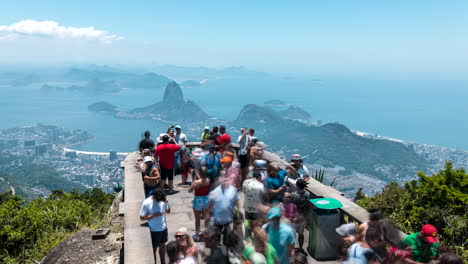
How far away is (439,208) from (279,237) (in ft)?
19.2

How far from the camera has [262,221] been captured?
560 cm

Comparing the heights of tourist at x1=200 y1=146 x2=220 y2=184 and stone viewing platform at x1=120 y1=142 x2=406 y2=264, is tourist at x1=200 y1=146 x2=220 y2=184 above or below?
above

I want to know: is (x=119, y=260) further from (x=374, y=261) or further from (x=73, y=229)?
(x=374, y=261)

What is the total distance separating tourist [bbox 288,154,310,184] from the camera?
23.7ft

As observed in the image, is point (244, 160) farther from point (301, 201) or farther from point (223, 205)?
point (223, 205)

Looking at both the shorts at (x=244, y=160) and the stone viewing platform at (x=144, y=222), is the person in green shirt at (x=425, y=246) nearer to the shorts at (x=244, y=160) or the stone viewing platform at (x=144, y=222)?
the stone viewing platform at (x=144, y=222)

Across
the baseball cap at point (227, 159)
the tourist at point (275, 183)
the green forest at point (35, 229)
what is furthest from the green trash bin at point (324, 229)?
the green forest at point (35, 229)

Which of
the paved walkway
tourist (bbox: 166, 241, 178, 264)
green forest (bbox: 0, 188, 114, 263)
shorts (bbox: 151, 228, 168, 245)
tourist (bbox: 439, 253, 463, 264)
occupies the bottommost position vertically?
green forest (bbox: 0, 188, 114, 263)

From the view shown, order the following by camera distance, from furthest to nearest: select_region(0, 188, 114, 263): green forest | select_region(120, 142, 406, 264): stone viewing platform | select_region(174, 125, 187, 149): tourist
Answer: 1. select_region(174, 125, 187, 149): tourist
2. select_region(0, 188, 114, 263): green forest
3. select_region(120, 142, 406, 264): stone viewing platform

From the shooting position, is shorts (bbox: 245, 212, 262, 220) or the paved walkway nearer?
shorts (bbox: 245, 212, 262, 220)

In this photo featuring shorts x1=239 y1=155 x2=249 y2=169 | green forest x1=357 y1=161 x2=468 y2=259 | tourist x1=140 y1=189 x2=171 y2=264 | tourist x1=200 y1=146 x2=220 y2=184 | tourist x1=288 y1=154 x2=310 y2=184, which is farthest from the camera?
shorts x1=239 y1=155 x2=249 y2=169

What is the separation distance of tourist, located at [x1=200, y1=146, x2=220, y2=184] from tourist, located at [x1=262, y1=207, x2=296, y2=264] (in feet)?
6.88

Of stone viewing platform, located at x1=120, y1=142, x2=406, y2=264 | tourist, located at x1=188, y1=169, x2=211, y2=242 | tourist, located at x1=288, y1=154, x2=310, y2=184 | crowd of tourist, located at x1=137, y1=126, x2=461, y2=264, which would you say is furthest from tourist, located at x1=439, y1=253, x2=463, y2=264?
tourist, located at x1=188, y1=169, x2=211, y2=242

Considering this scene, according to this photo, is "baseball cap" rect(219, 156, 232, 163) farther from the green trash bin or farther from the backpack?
the green trash bin
